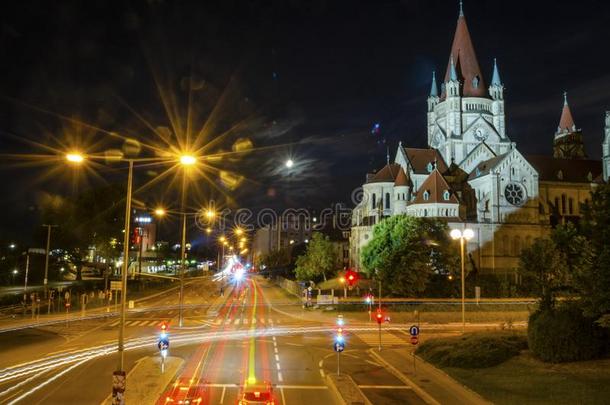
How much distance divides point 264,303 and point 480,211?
38543 mm

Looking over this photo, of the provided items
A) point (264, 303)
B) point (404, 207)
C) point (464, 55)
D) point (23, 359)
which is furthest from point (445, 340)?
point (464, 55)

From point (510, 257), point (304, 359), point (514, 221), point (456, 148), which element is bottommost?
point (304, 359)

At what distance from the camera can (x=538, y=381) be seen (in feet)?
70.8

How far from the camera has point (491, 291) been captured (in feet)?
218

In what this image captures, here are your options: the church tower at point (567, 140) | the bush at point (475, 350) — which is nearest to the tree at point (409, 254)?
the bush at point (475, 350)

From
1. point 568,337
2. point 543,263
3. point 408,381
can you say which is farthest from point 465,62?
point 408,381

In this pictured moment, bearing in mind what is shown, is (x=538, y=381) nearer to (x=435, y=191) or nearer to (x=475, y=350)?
(x=475, y=350)

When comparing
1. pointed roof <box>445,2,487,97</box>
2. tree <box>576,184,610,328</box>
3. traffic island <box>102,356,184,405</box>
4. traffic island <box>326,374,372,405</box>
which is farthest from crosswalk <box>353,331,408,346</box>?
pointed roof <box>445,2,487,97</box>

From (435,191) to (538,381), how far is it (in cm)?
6039

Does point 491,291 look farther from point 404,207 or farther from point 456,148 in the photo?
point 456,148

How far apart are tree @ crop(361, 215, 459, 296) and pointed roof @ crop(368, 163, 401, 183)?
66.6 feet

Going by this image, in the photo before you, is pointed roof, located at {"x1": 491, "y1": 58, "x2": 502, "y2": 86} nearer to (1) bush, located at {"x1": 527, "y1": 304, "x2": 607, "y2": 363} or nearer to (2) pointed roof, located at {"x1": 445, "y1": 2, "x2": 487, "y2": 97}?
(2) pointed roof, located at {"x1": 445, "y1": 2, "x2": 487, "y2": 97}

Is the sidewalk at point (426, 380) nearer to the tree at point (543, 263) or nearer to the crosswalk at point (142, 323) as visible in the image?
the crosswalk at point (142, 323)

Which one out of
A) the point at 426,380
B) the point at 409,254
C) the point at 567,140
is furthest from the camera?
the point at 567,140
